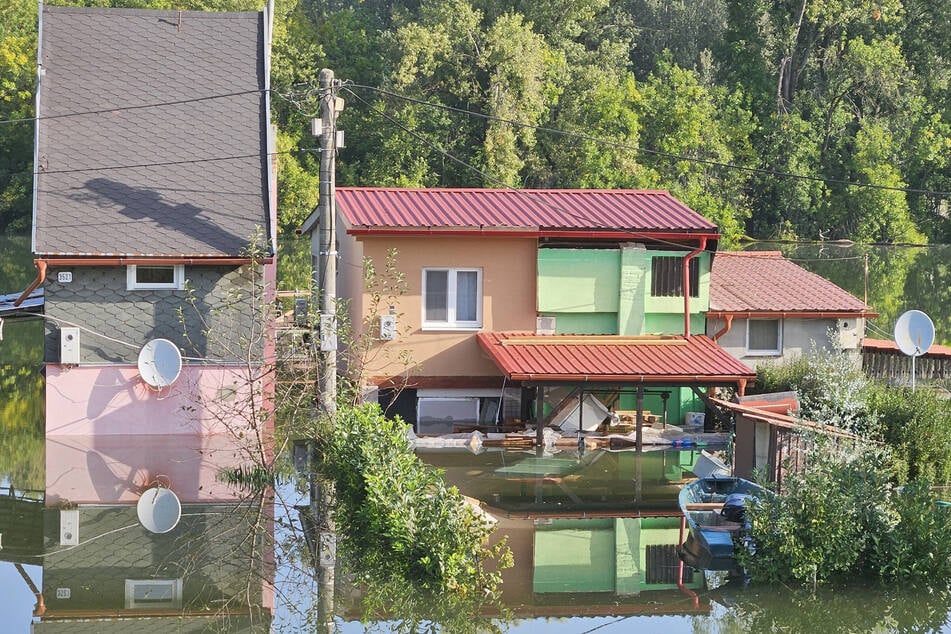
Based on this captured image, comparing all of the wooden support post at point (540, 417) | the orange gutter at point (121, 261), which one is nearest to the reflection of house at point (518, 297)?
the wooden support post at point (540, 417)

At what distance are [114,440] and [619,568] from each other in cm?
1029

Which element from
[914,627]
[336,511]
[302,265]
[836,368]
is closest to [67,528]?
[336,511]

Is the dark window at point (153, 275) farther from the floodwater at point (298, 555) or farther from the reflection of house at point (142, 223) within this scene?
the floodwater at point (298, 555)

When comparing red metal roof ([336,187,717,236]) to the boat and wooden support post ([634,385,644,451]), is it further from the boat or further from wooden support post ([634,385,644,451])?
the boat

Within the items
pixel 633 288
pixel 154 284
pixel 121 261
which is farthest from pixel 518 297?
pixel 121 261

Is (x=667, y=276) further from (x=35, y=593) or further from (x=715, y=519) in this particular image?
(x=35, y=593)

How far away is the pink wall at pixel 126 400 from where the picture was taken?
2186 cm

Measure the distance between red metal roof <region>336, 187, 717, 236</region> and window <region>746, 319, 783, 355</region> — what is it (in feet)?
9.50

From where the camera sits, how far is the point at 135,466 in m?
20.0

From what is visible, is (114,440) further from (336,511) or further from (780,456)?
(780,456)

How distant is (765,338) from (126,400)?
13.1 meters

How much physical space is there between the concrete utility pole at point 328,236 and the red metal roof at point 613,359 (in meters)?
3.29

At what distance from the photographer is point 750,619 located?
43.9 feet

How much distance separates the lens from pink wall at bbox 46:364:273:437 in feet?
71.7
